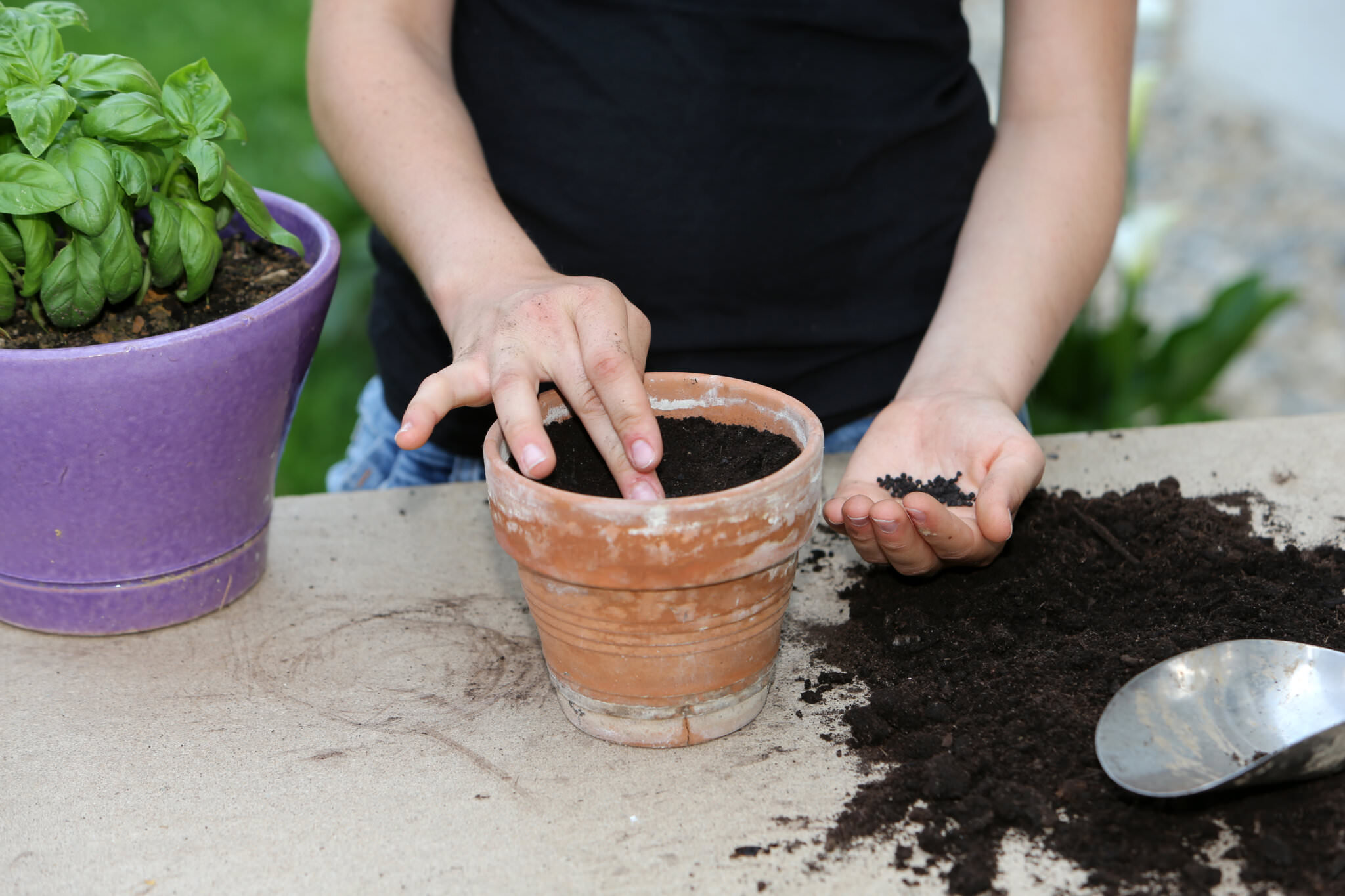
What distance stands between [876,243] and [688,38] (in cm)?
35

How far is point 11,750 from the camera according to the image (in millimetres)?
1039

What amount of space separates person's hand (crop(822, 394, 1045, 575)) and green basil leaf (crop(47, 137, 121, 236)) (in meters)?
0.72

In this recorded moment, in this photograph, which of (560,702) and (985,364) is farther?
(985,364)

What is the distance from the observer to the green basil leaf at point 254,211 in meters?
1.16

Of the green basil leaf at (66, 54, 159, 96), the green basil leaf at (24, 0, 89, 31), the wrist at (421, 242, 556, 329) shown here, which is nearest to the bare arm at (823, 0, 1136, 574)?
the wrist at (421, 242, 556, 329)

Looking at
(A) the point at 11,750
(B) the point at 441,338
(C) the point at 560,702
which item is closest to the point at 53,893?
(A) the point at 11,750

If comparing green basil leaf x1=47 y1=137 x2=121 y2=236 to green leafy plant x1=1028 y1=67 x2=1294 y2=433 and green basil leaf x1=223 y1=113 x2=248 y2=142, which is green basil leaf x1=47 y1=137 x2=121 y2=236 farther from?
green leafy plant x1=1028 y1=67 x2=1294 y2=433

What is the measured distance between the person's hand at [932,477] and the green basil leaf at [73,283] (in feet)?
2.35

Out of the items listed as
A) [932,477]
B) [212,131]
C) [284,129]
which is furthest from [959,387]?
[284,129]

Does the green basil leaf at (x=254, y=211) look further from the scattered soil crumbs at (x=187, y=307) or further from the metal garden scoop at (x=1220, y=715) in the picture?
the metal garden scoop at (x=1220, y=715)

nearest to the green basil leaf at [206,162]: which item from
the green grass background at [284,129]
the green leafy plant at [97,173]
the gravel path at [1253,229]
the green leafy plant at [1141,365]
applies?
the green leafy plant at [97,173]

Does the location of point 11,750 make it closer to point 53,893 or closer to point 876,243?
point 53,893

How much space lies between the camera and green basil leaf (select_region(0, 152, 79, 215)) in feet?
3.45

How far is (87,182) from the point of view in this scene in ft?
3.53
